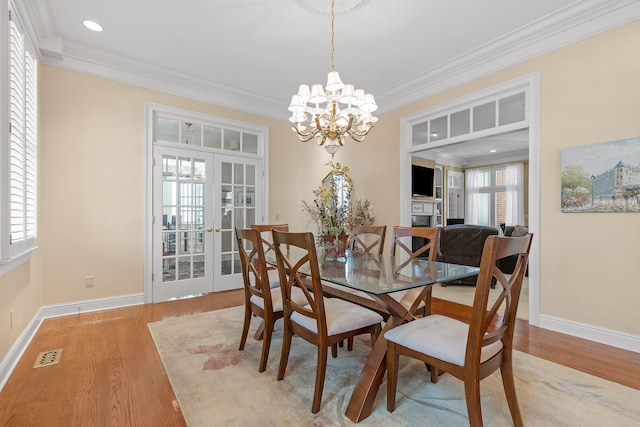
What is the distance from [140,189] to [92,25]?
5.62 feet

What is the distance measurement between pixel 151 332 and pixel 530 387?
301 cm

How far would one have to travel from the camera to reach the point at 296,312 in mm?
1935

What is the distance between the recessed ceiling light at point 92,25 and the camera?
9.59ft

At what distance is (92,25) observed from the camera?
296 cm

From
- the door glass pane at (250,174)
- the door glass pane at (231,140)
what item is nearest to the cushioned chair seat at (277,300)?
the door glass pane at (250,174)

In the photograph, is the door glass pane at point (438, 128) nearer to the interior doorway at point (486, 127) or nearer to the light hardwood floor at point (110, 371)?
→ the interior doorway at point (486, 127)

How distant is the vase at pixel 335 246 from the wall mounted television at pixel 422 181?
18.1ft

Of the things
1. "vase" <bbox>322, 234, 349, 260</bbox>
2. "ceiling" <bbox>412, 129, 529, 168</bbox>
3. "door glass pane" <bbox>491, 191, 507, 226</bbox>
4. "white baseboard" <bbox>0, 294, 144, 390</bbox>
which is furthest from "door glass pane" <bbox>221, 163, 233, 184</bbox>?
"door glass pane" <bbox>491, 191, 507, 226</bbox>

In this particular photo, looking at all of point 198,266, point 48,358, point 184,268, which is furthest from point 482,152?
point 48,358

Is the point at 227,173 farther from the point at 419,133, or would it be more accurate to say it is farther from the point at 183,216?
the point at 419,133

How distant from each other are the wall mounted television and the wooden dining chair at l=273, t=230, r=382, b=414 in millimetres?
6098

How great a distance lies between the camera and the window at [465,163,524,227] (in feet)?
27.0

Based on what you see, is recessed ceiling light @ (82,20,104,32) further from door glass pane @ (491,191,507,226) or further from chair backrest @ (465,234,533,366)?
door glass pane @ (491,191,507,226)

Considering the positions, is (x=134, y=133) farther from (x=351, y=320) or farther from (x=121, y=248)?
(x=351, y=320)
